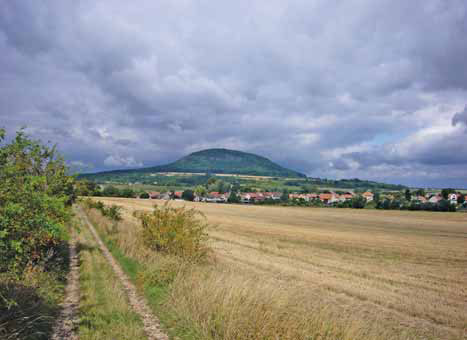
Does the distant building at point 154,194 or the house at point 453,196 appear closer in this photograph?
the house at point 453,196

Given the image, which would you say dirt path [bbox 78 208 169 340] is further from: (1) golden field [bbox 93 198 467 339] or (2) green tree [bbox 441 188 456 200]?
(2) green tree [bbox 441 188 456 200]

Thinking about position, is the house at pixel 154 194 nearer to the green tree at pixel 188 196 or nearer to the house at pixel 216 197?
the green tree at pixel 188 196

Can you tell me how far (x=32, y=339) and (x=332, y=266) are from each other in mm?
15758

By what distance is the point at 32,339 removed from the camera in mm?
7043

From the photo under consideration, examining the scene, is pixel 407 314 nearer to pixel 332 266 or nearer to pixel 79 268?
pixel 332 266

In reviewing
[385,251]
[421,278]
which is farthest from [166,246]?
[385,251]

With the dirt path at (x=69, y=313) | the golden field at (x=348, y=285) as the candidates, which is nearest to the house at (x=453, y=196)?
the golden field at (x=348, y=285)

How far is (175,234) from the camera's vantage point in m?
14.0

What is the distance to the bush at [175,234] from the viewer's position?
1377 cm

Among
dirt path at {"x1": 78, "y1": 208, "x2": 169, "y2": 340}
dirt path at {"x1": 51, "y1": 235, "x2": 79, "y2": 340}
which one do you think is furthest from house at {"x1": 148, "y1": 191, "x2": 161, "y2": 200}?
dirt path at {"x1": 51, "y1": 235, "x2": 79, "y2": 340}

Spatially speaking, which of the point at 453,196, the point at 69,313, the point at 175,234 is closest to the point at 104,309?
the point at 69,313

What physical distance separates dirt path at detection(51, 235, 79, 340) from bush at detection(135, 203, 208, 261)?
3441 millimetres

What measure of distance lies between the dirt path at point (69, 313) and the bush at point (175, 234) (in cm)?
344

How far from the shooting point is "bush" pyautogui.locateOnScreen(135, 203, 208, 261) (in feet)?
45.2
